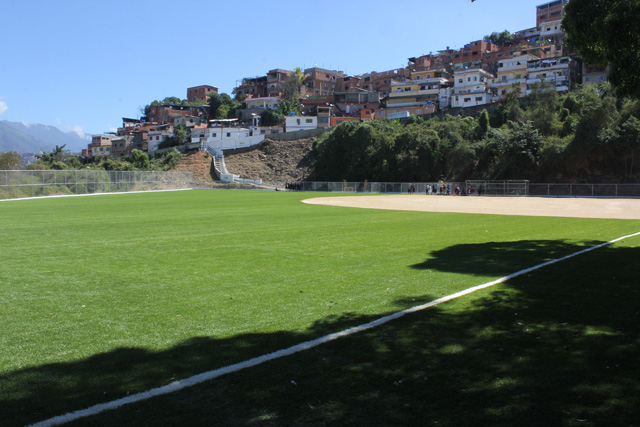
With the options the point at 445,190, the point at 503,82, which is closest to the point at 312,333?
the point at 445,190

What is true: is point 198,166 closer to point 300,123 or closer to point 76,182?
point 300,123

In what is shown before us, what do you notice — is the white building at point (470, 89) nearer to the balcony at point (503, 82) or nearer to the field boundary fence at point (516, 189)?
the balcony at point (503, 82)

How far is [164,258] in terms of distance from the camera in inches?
408

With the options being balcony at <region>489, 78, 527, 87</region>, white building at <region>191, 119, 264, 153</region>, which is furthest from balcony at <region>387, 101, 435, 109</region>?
white building at <region>191, 119, 264, 153</region>

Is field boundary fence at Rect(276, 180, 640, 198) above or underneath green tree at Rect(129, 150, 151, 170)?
underneath

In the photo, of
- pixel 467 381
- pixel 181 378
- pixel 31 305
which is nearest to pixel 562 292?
pixel 467 381

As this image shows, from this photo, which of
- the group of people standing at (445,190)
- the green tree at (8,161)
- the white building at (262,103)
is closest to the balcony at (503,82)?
the group of people standing at (445,190)

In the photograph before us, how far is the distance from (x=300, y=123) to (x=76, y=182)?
207 ft

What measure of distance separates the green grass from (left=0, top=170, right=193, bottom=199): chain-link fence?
1539 inches

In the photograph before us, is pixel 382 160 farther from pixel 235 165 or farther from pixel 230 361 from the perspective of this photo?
pixel 230 361

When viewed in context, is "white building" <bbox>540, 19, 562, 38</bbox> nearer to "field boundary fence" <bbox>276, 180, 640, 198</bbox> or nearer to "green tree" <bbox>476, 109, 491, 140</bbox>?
"green tree" <bbox>476, 109, 491, 140</bbox>

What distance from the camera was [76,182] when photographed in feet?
170

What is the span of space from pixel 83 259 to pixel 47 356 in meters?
6.07

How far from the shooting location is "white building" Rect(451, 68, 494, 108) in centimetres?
9356
